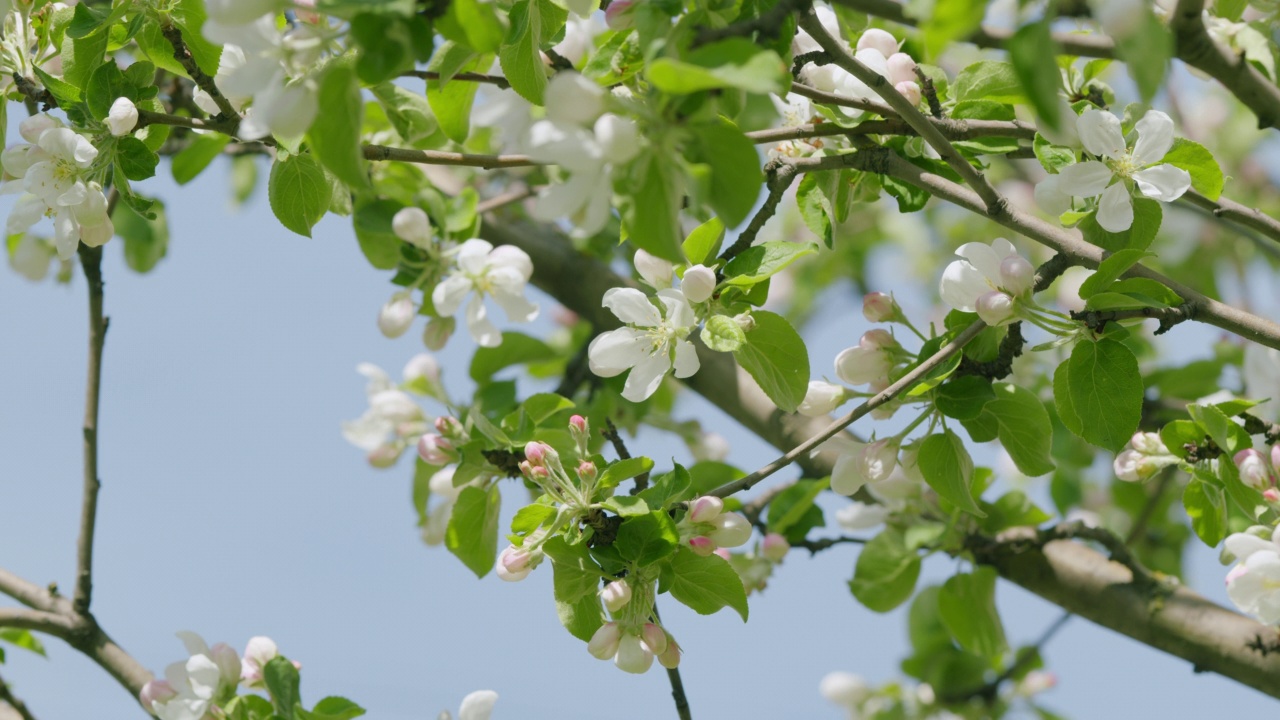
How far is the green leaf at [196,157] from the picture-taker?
84.5 inches

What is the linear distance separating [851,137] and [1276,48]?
30.2 inches

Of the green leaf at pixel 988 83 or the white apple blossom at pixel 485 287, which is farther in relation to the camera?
the white apple blossom at pixel 485 287

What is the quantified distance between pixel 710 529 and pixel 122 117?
0.85 metres

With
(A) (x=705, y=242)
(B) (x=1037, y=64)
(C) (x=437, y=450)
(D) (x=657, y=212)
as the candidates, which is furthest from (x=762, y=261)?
(C) (x=437, y=450)

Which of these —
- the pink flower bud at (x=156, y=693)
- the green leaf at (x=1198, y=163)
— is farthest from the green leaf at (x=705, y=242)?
the pink flower bud at (x=156, y=693)

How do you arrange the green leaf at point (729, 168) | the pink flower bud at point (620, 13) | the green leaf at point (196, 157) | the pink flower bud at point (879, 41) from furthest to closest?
the green leaf at point (196, 157)
the pink flower bud at point (879, 41)
the pink flower bud at point (620, 13)
the green leaf at point (729, 168)

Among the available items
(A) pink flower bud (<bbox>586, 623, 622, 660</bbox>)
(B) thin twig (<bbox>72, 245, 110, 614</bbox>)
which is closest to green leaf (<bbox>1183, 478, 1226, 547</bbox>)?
(A) pink flower bud (<bbox>586, 623, 622, 660</bbox>)

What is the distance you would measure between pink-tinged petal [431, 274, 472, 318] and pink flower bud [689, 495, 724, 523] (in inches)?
29.4

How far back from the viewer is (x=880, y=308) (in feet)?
4.93

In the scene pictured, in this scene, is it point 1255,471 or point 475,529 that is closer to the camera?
point 1255,471

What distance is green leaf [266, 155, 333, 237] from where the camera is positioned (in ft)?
4.84

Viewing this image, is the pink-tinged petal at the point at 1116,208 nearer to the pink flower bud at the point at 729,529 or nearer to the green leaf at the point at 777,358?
the green leaf at the point at 777,358

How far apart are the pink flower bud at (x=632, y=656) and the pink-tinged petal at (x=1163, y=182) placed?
2.57 ft

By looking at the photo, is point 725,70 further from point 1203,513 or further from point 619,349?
point 1203,513
